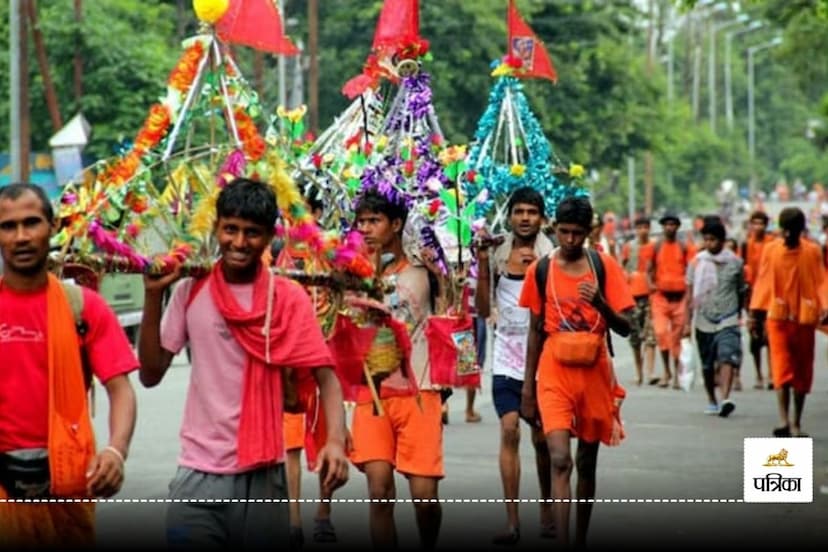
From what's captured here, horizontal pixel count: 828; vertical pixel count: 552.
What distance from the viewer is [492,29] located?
1796 inches

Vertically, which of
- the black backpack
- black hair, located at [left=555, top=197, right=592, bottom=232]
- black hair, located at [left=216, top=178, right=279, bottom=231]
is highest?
black hair, located at [left=555, top=197, right=592, bottom=232]

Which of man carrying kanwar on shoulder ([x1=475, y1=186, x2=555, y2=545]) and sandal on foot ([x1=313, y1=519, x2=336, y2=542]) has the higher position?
man carrying kanwar on shoulder ([x1=475, y1=186, x2=555, y2=545])

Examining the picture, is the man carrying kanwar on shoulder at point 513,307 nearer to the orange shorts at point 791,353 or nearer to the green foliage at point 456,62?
the orange shorts at point 791,353

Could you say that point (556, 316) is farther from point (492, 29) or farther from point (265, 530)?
point (492, 29)

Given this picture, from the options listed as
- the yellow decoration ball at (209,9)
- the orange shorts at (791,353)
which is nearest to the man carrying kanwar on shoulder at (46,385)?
the yellow decoration ball at (209,9)

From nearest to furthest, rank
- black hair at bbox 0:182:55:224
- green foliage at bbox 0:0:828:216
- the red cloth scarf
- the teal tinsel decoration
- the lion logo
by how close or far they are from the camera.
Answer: black hair at bbox 0:182:55:224 → the red cloth scarf → the lion logo → the teal tinsel decoration → green foliage at bbox 0:0:828:216

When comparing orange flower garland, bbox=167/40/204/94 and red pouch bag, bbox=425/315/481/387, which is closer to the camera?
orange flower garland, bbox=167/40/204/94

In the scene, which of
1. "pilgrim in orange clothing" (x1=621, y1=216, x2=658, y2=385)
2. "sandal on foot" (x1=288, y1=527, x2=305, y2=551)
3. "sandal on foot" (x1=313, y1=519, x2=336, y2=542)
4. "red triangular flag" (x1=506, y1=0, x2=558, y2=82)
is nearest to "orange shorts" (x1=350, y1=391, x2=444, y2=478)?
"sandal on foot" (x1=288, y1=527, x2=305, y2=551)

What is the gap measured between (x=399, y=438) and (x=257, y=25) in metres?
3.32

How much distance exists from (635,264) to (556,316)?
1292cm

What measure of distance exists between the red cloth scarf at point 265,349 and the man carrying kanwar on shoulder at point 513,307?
4114mm

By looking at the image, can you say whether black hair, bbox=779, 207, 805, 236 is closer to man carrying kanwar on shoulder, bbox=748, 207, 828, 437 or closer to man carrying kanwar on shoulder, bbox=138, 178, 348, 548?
man carrying kanwar on shoulder, bbox=748, 207, 828, 437

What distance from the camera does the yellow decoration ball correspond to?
9.12m

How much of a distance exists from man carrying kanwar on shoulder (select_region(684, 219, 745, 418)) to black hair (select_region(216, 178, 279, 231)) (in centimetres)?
1155
